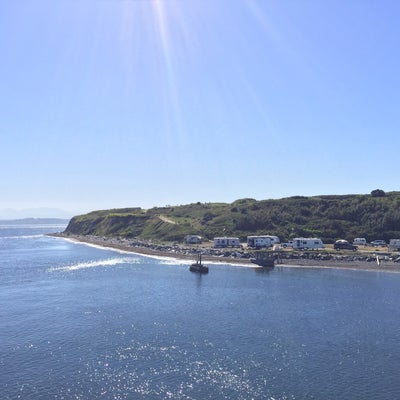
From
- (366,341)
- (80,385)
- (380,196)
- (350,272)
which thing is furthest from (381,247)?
(80,385)

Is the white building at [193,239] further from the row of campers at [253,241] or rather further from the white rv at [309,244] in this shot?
the white rv at [309,244]

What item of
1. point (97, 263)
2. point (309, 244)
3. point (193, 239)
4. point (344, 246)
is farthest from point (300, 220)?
point (97, 263)

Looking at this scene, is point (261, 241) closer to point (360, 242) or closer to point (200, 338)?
point (360, 242)

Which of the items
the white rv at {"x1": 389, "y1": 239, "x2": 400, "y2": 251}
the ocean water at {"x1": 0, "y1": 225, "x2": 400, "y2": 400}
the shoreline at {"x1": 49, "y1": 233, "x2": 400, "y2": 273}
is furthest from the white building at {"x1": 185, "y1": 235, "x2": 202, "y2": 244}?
the white rv at {"x1": 389, "y1": 239, "x2": 400, "y2": 251}

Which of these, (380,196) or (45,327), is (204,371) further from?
(380,196)

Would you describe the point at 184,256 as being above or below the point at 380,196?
below

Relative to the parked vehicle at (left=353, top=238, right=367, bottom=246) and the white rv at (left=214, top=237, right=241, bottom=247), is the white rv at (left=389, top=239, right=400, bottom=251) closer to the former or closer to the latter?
the parked vehicle at (left=353, top=238, right=367, bottom=246)
